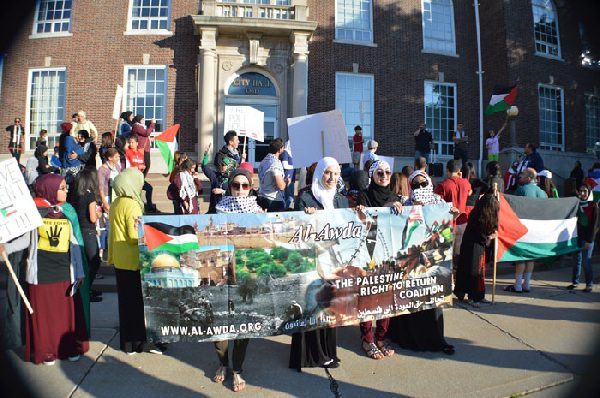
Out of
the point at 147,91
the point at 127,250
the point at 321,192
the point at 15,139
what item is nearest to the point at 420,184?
the point at 321,192

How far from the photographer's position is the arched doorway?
16.2 meters

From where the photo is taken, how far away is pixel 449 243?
4488mm

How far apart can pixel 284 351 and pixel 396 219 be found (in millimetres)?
1967

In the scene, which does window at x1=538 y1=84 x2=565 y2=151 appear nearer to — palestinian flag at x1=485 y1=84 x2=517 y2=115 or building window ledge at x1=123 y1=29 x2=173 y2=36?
palestinian flag at x1=485 y1=84 x2=517 y2=115

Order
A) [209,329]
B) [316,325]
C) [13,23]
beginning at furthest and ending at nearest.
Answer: [316,325]
[209,329]
[13,23]

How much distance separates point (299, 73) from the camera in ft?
51.5

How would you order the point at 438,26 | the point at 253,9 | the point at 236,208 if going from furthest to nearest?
the point at 438,26, the point at 253,9, the point at 236,208

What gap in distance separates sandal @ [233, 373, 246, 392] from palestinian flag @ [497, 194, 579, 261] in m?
4.55

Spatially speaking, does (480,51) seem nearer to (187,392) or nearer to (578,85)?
(578,85)

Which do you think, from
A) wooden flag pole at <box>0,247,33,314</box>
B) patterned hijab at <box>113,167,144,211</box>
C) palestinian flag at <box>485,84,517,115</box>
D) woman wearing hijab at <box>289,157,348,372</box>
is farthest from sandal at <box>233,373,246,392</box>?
palestinian flag at <box>485,84,517,115</box>

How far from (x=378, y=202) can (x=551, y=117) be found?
18.9m

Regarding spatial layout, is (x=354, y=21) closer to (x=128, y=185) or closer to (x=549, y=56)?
(x=549, y=56)

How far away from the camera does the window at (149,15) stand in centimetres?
1619

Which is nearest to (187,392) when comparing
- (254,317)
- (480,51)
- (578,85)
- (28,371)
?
(254,317)
